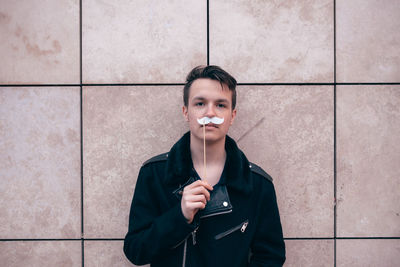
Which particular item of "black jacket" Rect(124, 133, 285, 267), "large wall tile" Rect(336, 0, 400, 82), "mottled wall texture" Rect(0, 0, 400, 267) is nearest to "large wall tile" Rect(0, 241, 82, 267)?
"mottled wall texture" Rect(0, 0, 400, 267)

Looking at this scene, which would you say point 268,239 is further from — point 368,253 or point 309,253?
point 368,253

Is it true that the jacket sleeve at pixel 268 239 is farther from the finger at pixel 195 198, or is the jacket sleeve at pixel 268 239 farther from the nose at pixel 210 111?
the nose at pixel 210 111

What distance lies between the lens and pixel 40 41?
7.83 ft

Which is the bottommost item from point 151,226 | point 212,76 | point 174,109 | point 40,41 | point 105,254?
point 105,254

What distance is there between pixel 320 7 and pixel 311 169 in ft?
4.40

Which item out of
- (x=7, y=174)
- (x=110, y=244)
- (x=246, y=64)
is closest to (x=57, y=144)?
(x=7, y=174)

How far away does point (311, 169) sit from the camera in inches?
94.9

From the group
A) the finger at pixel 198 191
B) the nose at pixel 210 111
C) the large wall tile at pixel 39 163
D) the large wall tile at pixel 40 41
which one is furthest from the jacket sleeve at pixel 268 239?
the large wall tile at pixel 40 41

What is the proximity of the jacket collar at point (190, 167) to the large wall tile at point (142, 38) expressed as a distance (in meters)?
0.73

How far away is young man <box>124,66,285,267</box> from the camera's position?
180 centimetres

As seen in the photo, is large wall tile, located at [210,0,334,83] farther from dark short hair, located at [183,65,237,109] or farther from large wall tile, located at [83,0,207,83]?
dark short hair, located at [183,65,237,109]

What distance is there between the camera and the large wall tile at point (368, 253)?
8.02ft

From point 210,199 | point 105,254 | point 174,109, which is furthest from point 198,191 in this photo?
point 105,254

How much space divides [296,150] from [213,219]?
994mm
